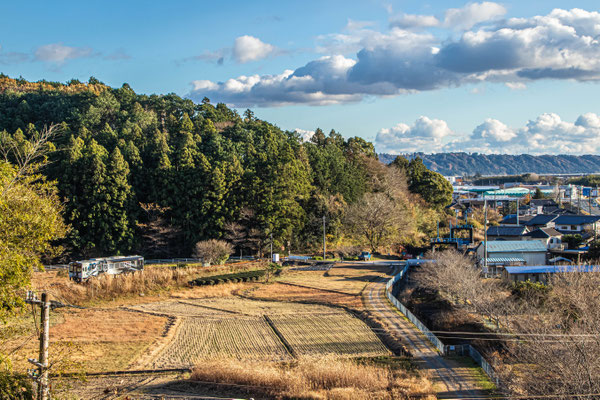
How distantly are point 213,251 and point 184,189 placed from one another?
744cm

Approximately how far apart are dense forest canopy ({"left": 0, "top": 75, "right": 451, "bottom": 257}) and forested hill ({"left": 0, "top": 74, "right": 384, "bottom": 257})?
0.31 feet

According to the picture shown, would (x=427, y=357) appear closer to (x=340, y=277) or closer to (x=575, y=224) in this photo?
(x=340, y=277)

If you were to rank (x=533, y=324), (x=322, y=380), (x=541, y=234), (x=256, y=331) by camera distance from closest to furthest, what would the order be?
(x=322, y=380)
(x=533, y=324)
(x=256, y=331)
(x=541, y=234)

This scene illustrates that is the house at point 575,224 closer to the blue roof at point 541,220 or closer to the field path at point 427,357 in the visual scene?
the blue roof at point 541,220

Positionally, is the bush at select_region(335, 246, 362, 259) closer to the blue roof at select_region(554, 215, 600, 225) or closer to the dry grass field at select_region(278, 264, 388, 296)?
the dry grass field at select_region(278, 264, 388, 296)

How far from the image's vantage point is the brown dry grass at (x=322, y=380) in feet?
47.0

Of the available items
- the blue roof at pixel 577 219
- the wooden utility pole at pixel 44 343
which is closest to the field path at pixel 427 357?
the wooden utility pole at pixel 44 343

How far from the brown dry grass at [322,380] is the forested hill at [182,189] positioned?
79.5 ft

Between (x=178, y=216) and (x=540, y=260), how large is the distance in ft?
99.8

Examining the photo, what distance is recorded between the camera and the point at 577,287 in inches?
803

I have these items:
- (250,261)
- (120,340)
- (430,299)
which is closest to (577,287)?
(430,299)

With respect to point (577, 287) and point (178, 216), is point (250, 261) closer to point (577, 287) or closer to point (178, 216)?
point (178, 216)

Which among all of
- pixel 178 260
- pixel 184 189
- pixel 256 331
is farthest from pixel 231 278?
pixel 184 189

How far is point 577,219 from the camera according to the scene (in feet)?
167
